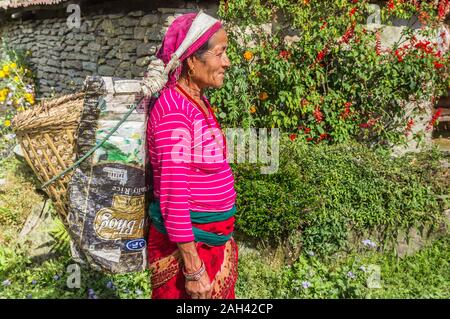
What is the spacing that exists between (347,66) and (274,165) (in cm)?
191

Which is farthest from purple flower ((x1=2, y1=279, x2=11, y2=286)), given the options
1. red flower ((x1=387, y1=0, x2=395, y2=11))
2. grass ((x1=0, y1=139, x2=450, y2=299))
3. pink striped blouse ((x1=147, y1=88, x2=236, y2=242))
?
red flower ((x1=387, y1=0, x2=395, y2=11))

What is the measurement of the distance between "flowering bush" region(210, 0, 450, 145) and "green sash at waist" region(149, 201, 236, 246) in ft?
9.03

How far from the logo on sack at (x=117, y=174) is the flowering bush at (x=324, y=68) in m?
2.85

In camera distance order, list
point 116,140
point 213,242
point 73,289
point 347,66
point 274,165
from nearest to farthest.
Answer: point 116,140 < point 213,242 < point 73,289 < point 274,165 < point 347,66

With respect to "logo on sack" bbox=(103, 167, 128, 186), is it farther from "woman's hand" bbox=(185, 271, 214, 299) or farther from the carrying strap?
"woman's hand" bbox=(185, 271, 214, 299)

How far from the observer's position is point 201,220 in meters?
1.73

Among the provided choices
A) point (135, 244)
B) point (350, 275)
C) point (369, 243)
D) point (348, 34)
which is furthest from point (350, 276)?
point (348, 34)

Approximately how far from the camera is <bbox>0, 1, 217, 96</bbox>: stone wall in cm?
528

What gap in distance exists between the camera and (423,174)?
3805 millimetres

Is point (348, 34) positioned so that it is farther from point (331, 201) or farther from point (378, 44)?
point (331, 201)

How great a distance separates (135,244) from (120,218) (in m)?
0.16

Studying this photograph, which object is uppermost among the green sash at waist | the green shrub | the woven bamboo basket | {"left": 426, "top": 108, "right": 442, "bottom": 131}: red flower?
the woven bamboo basket
